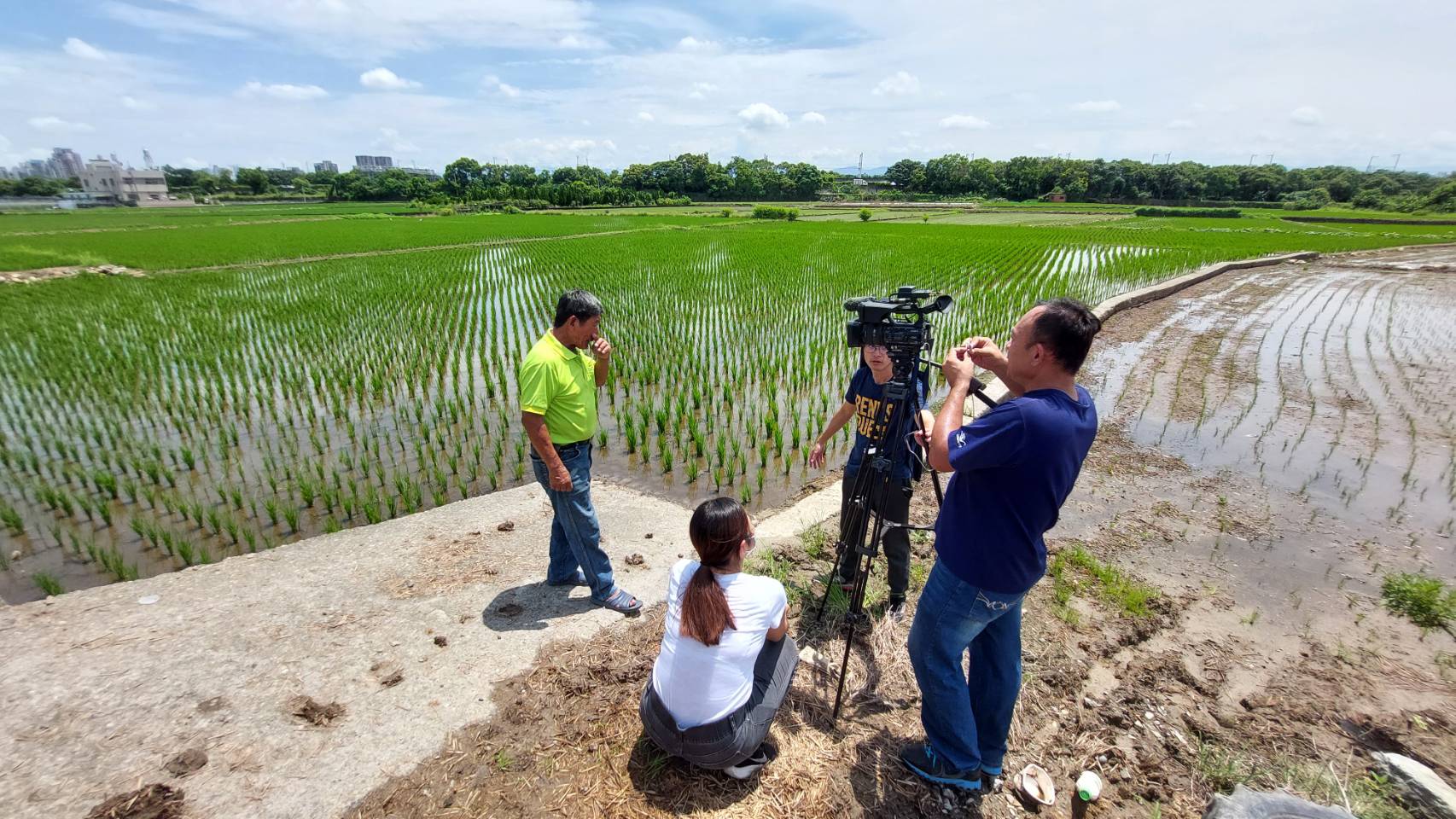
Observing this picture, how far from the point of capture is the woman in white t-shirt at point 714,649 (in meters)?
2.11

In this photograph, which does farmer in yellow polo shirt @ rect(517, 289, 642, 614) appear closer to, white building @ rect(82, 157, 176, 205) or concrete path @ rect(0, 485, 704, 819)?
concrete path @ rect(0, 485, 704, 819)

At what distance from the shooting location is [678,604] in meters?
2.20

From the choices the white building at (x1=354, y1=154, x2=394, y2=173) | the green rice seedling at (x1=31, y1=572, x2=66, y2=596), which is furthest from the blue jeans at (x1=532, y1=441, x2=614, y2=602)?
the white building at (x1=354, y1=154, x2=394, y2=173)

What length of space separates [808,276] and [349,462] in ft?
41.2

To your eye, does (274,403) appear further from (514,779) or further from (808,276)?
(808,276)

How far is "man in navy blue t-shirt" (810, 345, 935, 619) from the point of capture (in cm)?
270

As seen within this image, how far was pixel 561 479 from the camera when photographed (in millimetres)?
3160

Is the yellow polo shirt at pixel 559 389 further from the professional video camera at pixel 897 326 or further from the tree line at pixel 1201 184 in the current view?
the tree line at pixel 1201 184

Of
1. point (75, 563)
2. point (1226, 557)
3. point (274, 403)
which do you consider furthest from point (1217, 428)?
point (274, 403)

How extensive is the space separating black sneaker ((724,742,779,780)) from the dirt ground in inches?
2.2

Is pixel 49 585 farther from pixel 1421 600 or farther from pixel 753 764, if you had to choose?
pixel 1421 600

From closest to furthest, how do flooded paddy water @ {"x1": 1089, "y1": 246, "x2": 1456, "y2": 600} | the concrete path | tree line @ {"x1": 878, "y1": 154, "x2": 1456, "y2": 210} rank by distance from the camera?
the concrete path → flooded paddy water @ {"x1": 1089, "y1": 246, "x2": 1456, "y2": 600} → tree line @ {"x1": 878, "y1": 154, "x2": 1456, "y2": 210}

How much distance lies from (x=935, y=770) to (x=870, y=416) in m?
1.52

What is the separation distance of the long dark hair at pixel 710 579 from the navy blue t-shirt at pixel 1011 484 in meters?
0.72
